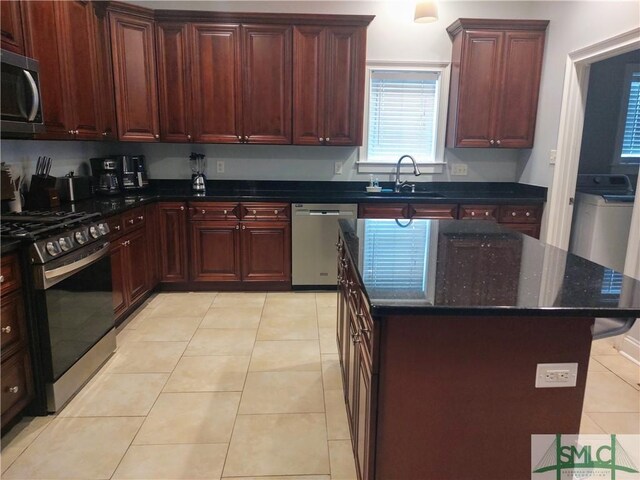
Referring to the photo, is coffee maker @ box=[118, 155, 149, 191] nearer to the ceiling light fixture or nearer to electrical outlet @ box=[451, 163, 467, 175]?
the ceiling light fixture

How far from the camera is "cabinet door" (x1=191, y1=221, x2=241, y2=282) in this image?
12.9 feet

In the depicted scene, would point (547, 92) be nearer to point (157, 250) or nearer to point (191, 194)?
point (191, 194)

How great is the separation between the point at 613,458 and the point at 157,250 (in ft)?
11.7

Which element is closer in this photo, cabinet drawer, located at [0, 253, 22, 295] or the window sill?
cabinet drawer, located at [0, 253, 22, 295]

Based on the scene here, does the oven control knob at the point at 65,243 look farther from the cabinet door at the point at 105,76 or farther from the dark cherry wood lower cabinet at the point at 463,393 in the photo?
the dark cherry wood lower cabinet at the point at 463,393

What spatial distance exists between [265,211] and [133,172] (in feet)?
4.46

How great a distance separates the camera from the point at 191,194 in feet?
13.2

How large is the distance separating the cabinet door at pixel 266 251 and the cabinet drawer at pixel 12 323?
2.08 metres

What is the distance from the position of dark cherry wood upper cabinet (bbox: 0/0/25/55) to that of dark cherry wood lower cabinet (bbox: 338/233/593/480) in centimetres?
252

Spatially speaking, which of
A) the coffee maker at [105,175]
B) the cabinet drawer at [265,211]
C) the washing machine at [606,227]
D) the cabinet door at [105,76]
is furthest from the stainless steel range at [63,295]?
the washing machine at [606,227]

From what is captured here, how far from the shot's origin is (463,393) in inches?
54.6

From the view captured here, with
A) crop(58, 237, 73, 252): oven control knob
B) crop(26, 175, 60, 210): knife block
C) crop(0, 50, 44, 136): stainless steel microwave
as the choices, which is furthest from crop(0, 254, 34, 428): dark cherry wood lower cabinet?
crop(26, 175, 60, 210): knife block

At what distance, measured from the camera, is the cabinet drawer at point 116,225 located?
2.99 meters

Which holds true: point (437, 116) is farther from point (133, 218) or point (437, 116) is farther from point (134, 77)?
point (133, 218)
